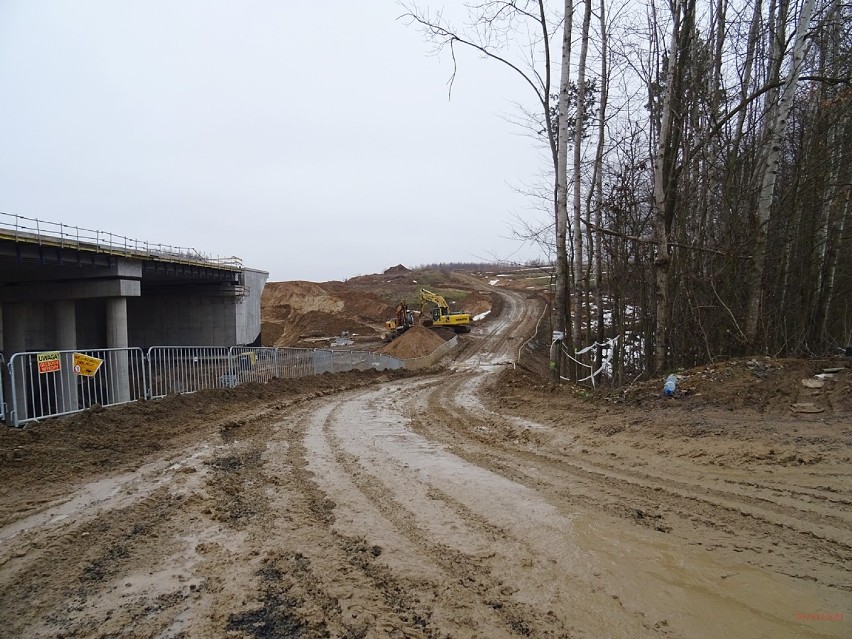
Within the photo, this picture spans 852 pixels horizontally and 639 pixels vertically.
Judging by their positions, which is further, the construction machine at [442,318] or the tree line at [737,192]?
the construction machine at [442,318]

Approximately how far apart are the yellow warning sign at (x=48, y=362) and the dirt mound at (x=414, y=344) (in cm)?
2742

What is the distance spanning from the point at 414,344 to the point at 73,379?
2836 centimetres

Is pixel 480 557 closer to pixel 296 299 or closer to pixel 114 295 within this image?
pixel 114 295

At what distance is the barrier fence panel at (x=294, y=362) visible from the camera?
18406 mm

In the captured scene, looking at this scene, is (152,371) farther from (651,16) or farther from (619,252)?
(651,16)

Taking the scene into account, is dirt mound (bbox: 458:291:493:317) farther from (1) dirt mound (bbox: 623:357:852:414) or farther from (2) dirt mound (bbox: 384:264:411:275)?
(1) dirt mound (bbox: 623:357:852:414)

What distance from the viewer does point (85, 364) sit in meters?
9.74

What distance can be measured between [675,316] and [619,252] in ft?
14.8

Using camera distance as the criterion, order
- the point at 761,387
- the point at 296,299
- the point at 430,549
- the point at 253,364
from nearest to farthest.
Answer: the point at 430,549
the point at 761,387
the point at 253,364
the point at 296,299

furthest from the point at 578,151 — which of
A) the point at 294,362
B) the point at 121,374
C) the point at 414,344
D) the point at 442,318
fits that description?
the point at 442,318

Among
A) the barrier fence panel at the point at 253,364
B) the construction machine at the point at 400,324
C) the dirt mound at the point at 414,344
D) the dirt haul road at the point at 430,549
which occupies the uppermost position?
the dirt haul road at the point at 430,549

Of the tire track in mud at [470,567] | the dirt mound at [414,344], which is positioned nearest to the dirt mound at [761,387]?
the tire track in mud at [470,567]

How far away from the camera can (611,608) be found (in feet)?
10.8

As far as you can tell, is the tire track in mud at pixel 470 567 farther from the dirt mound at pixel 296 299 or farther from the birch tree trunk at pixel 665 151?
the dirt mound at pixel 296 299
